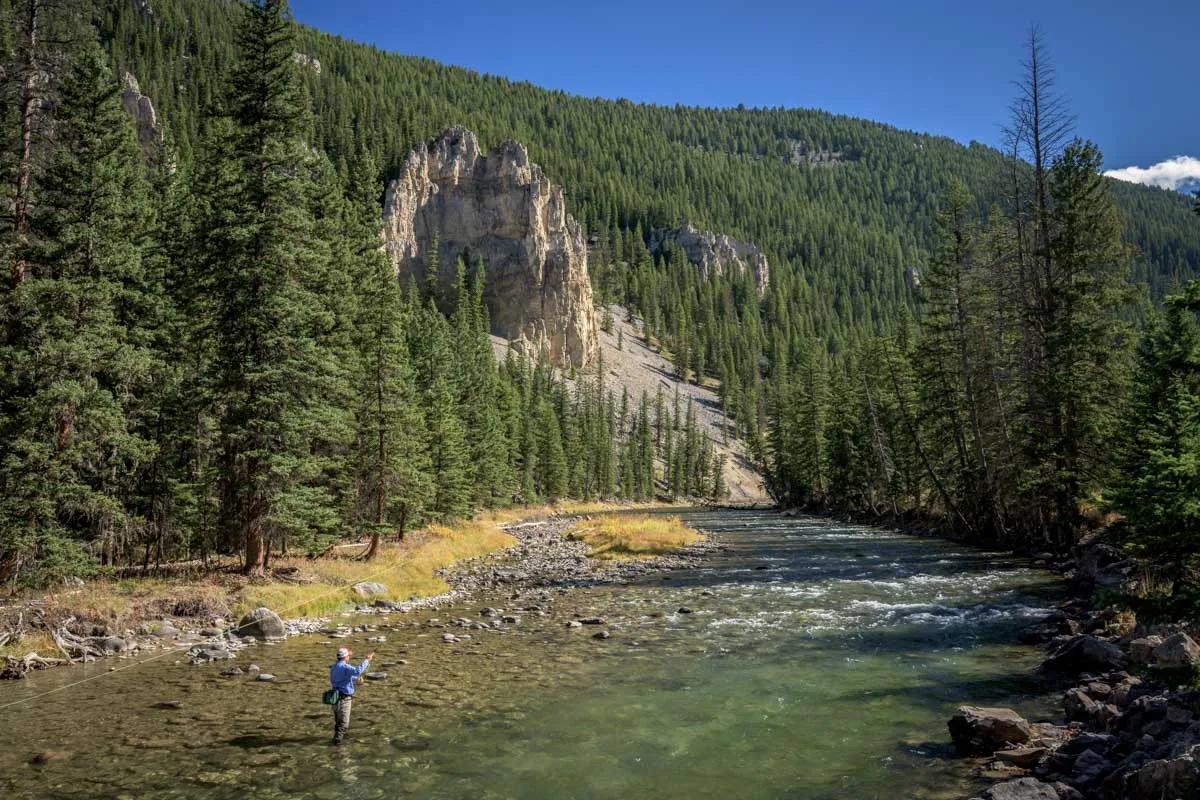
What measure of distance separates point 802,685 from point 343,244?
30461 mm

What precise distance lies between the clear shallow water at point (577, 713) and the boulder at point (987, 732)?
42 centimetres

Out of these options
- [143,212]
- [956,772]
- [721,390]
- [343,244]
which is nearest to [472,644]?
[956,772]

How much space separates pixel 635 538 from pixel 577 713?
3006 centimetres

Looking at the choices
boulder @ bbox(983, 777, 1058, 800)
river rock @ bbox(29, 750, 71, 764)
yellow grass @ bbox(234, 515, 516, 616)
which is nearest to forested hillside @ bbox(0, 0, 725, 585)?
yellow grass @ bbox(234, 515, 516, 616)

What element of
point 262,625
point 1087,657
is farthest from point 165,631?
point 1087,657

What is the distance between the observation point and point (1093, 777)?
7887mm

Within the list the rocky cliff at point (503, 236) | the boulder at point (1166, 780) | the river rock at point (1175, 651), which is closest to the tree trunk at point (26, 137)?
the boulder at point (1166, 780)

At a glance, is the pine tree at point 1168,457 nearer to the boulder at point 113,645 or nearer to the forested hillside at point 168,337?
the boulder at point 113,645

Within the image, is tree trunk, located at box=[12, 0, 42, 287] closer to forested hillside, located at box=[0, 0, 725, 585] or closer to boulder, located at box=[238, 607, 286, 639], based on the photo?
forested hillside, located at box=[0, 0, 725, 585]

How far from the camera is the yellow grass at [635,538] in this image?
37.6 meters

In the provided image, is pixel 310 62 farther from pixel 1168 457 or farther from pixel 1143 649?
pixel 1143 649

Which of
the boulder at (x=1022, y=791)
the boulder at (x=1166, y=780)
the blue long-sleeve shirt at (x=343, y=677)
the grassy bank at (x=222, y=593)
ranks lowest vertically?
the grassy bank at (x=222, y=593)

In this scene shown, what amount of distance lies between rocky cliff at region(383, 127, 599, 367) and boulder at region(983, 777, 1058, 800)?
391 ft

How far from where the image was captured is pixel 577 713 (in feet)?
38.3
